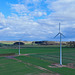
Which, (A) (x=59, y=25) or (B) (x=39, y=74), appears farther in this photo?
(A) (x=59, y=25)

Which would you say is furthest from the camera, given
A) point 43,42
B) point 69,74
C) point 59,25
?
point 43,42

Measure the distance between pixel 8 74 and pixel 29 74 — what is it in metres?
2.88

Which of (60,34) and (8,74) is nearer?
(8,74)

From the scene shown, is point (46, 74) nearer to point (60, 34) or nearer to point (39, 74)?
point (39, 74)

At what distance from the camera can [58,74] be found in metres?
15.3

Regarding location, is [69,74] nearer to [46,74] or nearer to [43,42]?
[46,74]

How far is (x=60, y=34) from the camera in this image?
892 inches

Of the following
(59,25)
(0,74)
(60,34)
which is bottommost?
(0,74)

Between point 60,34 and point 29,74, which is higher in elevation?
point 60,34

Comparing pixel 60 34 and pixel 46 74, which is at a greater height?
pixel 60 34

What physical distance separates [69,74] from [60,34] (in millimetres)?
9182

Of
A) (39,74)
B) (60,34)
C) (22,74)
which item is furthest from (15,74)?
(60,34)

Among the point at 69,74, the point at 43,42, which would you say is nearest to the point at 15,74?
the point at 69,74

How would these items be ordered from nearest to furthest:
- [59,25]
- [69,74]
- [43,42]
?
[69,74]
[59,25]
[43,42]
